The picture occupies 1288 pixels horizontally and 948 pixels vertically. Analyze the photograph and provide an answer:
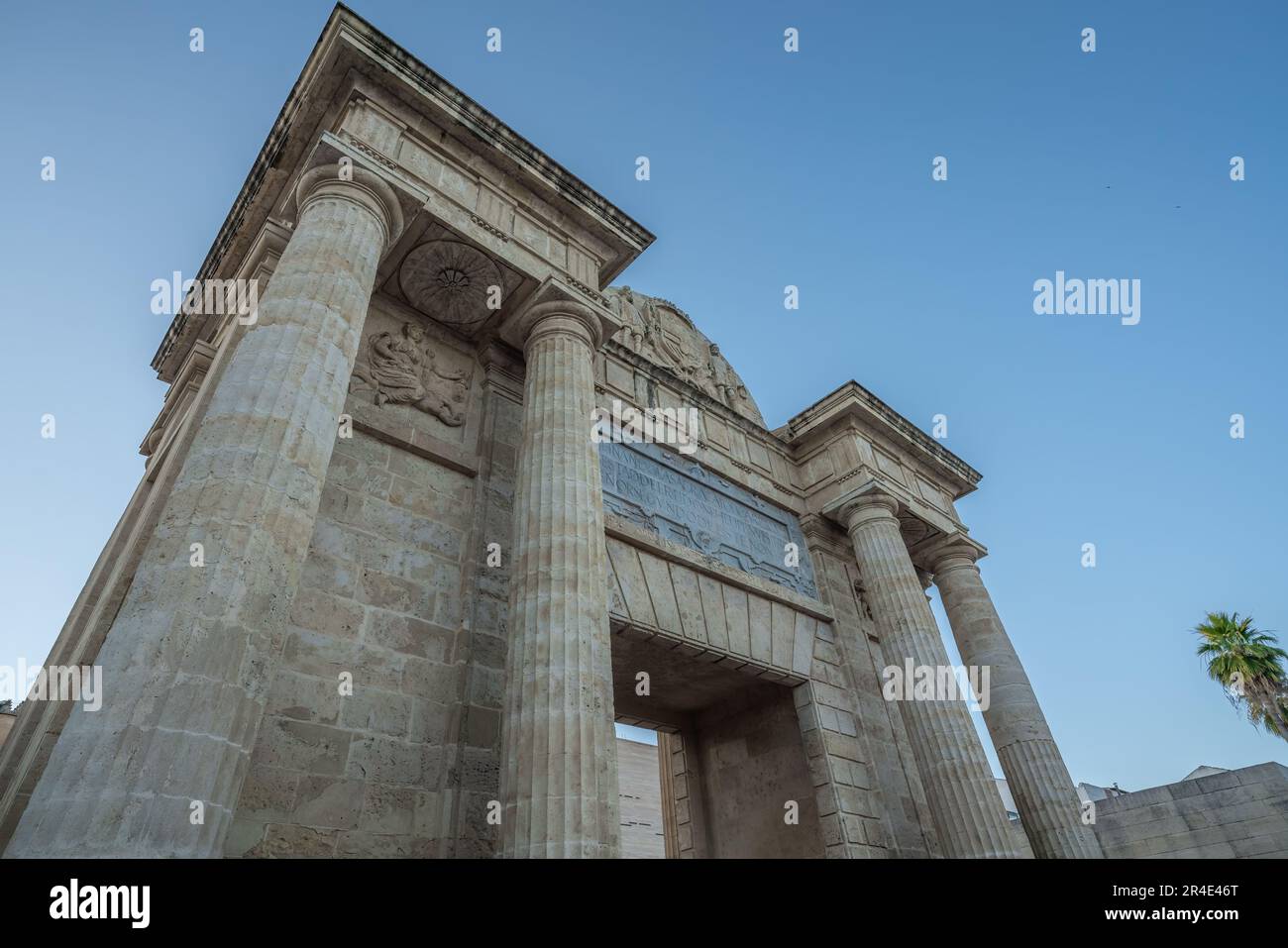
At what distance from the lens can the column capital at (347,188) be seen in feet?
23.3

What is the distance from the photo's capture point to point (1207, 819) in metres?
13.5

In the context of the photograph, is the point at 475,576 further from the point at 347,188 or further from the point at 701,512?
the point at 701,512

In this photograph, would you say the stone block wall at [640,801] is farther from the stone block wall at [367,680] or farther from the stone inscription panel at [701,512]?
the stone block wall at [367,680]

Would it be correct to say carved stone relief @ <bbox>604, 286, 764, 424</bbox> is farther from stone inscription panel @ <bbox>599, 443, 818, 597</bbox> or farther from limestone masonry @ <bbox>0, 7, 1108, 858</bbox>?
stone inscription panel @ <bbox>599, 443, 818, 597</bbox>

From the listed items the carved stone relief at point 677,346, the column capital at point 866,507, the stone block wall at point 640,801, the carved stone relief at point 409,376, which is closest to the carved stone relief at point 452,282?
the carved stone relief at point 409,376

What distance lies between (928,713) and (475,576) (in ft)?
21.4

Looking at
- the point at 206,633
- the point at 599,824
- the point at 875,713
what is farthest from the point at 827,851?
the point at 206,633

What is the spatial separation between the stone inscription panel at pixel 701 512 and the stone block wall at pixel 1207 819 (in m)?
8.53

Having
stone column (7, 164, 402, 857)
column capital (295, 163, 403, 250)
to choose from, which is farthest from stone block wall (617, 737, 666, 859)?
stone column (7, 164, 402, 857)

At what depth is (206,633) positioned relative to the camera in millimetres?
4180

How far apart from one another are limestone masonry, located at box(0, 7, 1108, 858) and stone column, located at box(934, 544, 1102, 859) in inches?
2.0

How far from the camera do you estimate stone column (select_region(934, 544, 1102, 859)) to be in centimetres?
1053

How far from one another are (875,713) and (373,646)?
7497 mm
